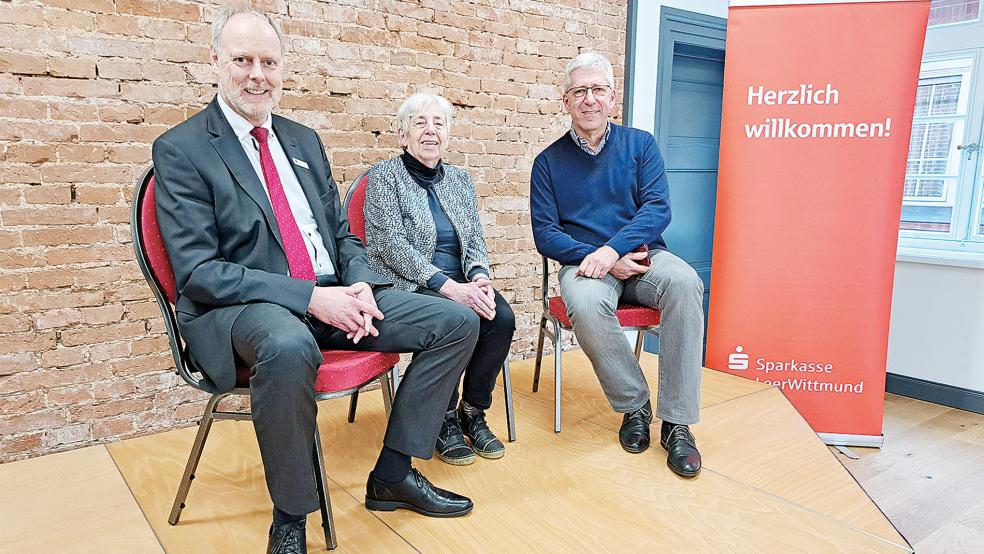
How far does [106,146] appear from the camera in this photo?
7.44ft

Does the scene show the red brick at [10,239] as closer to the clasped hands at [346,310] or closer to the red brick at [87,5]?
the red brick at [87,5]

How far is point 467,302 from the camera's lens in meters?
2.12

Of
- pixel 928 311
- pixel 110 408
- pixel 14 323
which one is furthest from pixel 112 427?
pixel 928 311

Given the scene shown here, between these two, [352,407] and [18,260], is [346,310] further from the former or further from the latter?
[18,260]

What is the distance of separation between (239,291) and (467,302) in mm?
755

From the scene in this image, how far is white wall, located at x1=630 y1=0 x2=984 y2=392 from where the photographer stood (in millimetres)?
3270

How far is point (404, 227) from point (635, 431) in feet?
3.63

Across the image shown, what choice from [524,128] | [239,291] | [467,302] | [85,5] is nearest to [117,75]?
[85,5]

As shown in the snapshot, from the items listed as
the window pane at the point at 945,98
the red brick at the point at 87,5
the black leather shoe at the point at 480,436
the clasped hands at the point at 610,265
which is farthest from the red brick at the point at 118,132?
the window pane at the point at 945,98

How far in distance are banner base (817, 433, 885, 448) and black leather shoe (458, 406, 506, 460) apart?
5.09 ft

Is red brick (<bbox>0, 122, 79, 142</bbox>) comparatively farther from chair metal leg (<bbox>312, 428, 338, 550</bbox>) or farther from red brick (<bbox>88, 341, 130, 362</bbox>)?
chair metal leg (<bbox>312, 428, 338, 550</bbox>)

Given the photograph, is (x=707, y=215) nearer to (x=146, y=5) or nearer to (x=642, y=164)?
(x=642, y=164)

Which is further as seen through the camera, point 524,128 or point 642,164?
point 524,128

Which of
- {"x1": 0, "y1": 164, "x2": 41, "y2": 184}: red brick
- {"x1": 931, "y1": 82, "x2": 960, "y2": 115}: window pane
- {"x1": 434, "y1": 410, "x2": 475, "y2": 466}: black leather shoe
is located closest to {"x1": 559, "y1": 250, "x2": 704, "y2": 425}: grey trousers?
{"x1": 434, "y1": 410, "x2": 475, "y2": 466}: black leather shoe
